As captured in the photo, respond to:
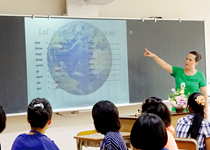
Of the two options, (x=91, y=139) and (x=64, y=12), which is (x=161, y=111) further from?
(x=64, y=12)

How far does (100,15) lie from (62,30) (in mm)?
739

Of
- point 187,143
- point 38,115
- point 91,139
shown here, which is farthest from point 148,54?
point 38,115

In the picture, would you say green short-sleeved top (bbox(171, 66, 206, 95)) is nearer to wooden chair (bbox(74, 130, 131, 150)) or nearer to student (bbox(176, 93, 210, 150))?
wooden chair (bbox(74, 130, 131, 150))

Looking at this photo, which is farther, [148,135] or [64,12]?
[64,12]

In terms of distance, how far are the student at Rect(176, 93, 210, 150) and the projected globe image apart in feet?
6.17

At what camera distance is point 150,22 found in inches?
189

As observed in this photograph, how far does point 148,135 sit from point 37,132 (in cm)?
93

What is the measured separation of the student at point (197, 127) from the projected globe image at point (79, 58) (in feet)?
6.17

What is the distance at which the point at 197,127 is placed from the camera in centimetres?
265

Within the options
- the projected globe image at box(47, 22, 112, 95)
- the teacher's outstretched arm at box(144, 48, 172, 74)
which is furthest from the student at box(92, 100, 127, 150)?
the teacher's outstretched arm at box(144, 48, 172, 74)

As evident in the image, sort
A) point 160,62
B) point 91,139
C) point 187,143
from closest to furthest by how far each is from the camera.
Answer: point 187,143, point 91,139, point 160,62

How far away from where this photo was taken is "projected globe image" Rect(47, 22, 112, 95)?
4230mm

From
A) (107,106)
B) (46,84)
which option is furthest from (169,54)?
(107,106)

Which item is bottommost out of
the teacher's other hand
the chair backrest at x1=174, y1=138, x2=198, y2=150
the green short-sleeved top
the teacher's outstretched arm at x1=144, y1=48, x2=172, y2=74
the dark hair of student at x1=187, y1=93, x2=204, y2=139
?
the chair backrest at x1=174, y1=138, x2=198, y2=150
